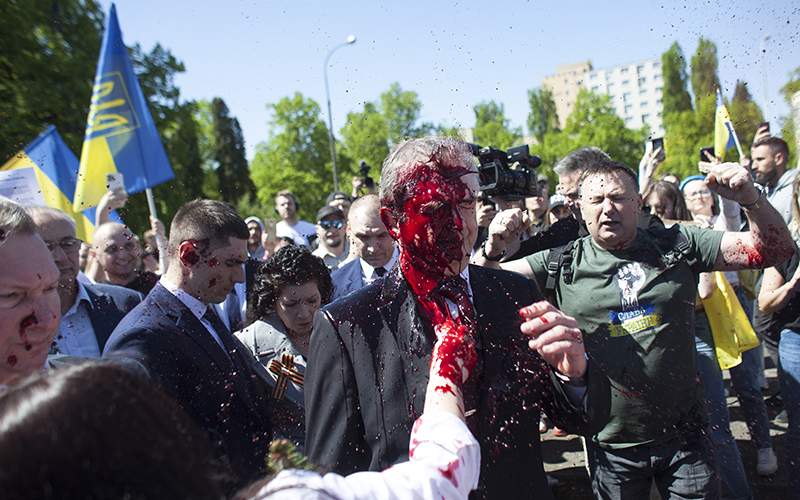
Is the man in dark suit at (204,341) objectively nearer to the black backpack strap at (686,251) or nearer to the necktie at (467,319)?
the necktie at (467,319)

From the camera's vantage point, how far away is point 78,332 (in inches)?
131

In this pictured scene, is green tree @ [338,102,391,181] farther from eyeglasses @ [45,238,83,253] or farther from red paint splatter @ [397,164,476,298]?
eyeglasses @ [45,238,83,253]

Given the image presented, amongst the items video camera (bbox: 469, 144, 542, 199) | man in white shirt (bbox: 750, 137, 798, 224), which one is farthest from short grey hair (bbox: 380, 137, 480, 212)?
man in white shirt (bbox: 750, 137, 798, 224)

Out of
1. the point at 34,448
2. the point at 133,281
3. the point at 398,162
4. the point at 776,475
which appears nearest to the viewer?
the point at 34,448

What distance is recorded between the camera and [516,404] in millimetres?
1738

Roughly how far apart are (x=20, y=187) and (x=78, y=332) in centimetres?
206

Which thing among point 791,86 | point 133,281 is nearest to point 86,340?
point 133,281

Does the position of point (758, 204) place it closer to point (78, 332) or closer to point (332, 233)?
point (78, 332)

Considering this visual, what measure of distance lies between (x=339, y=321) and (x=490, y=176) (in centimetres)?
136

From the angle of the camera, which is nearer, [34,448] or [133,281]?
[34,448]

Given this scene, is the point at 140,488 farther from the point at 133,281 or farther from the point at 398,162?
the point at 133,281

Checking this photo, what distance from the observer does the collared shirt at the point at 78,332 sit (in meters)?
3.25

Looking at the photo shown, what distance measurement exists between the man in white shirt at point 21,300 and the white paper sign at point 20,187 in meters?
3.31

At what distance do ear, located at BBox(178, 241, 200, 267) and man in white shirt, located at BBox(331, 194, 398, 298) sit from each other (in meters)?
1.46
